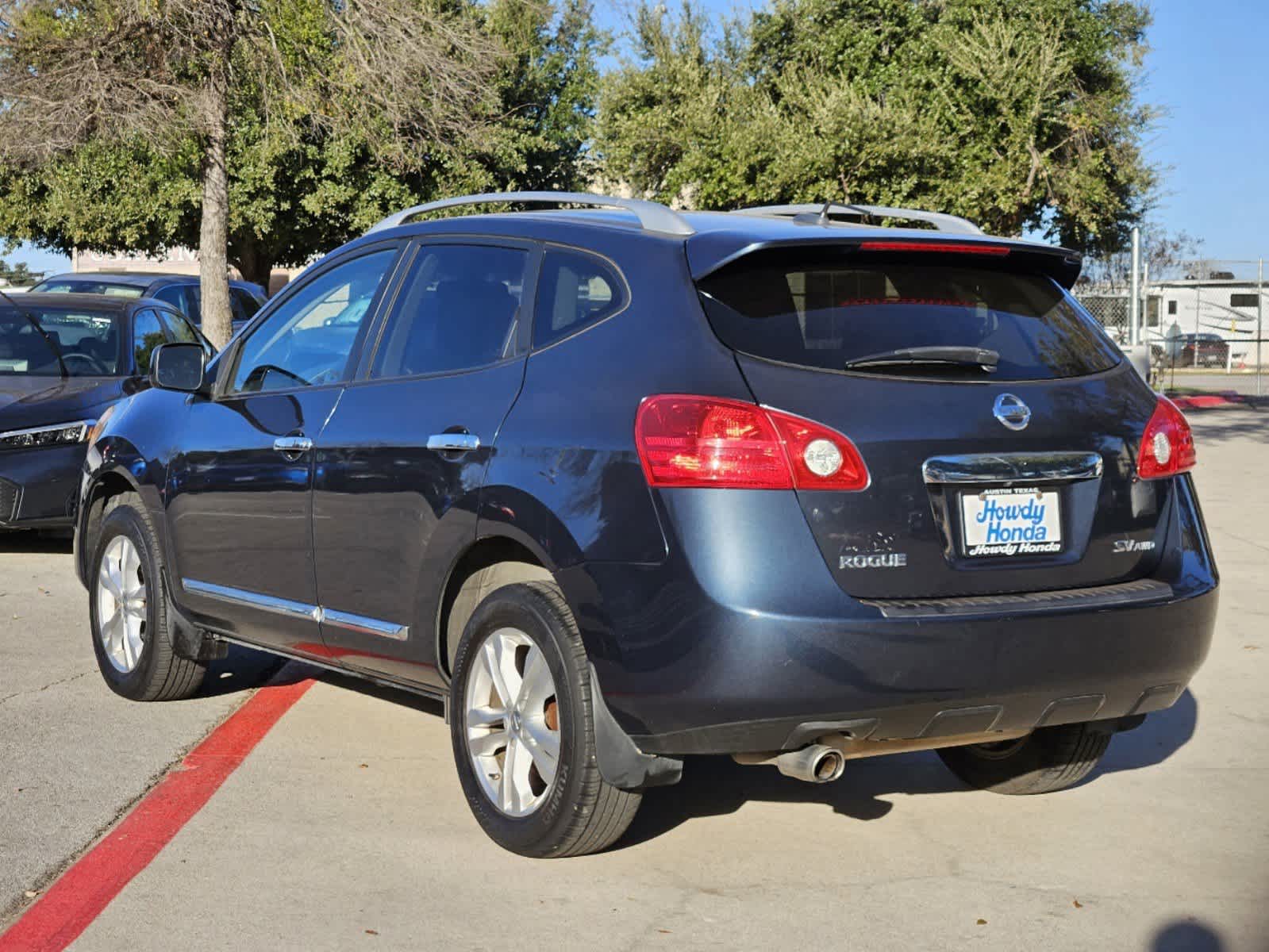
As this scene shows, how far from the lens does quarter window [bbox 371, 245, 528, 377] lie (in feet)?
16.3

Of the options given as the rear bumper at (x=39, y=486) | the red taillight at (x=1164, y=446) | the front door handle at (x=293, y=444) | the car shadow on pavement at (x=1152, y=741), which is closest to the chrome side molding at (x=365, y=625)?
the front door handle at (x=293, y=444)

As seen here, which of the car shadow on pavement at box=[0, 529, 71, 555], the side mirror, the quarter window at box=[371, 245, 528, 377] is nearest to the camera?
the quarter window at box=[371, 245, 528, 377]

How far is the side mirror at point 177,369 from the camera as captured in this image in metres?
6.27

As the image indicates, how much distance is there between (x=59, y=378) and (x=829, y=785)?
298 inches

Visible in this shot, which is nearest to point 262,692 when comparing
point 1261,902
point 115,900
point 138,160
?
point 115,900

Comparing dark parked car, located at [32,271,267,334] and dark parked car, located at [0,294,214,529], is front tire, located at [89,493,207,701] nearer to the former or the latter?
dark parked car, located at [0,294,214,529]

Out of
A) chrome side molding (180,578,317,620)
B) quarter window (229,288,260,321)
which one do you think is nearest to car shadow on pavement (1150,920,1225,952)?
chrome side molding (180,578,317,620)

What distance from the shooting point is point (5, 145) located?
16734 millimetres

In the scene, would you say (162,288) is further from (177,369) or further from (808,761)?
(808,761)

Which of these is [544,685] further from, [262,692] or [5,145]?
[5,145]

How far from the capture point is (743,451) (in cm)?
404

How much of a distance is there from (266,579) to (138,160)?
28.8m

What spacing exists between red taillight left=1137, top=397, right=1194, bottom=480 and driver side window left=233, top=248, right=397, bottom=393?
8.10ft

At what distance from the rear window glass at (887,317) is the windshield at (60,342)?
8202 millimetres
